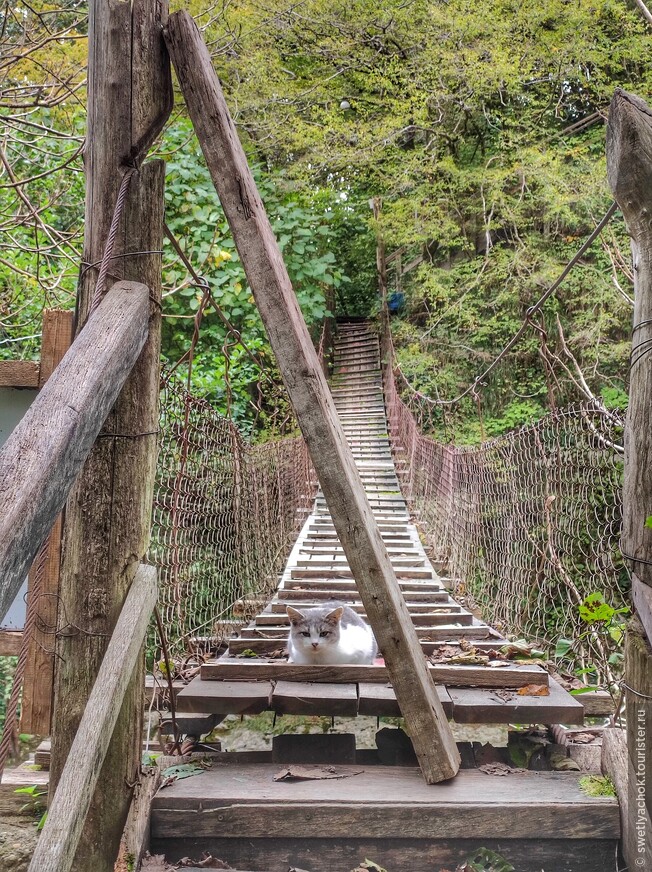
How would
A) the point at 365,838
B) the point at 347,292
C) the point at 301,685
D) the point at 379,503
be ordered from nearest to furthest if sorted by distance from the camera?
the point at 365,838 < the point at 301,685 < the point at 379,503 < the point at 347,292

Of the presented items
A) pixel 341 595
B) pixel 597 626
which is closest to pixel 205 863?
pixel 597 626

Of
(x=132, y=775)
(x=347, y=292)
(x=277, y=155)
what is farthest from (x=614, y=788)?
(x=347, y=292)

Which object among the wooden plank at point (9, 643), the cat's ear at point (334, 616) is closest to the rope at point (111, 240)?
the wooden plank at point (9, 643)

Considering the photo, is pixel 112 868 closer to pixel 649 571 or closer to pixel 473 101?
pixel 649 571

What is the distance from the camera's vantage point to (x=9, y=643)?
149 cm

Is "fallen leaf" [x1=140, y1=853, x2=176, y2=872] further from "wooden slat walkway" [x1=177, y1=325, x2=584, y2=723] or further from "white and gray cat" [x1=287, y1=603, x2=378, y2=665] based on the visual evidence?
"white and gray cat" [x1=287, y1=603, x2=378, y2=665]

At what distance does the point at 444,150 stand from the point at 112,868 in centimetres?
921

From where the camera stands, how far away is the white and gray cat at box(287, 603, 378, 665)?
7.40ft

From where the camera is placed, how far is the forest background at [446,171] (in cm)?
703

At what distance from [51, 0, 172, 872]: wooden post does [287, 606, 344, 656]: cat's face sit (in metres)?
1.02

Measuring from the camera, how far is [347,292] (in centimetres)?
1452

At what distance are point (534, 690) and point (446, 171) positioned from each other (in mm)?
7679

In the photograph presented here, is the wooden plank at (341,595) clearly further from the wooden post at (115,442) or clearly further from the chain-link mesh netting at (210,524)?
the wooden post at (115,442)

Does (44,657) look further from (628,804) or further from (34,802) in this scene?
(628,804)
